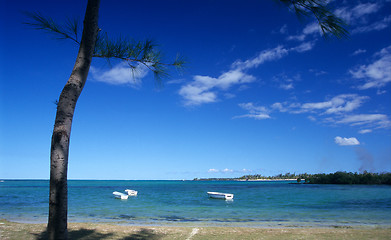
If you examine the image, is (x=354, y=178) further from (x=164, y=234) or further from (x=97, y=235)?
(x=97, y=235)

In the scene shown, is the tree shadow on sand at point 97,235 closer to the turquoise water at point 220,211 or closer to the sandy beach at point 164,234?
the sandy beach at point 164,234

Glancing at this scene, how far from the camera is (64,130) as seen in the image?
320 centimetres

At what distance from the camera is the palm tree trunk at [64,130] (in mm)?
3037

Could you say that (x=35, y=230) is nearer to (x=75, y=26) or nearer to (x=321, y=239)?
(x=75, y=26)

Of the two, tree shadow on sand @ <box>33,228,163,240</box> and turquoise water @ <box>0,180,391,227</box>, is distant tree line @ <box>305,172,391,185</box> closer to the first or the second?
turquoise water @ <box>0,180,391,227</box>

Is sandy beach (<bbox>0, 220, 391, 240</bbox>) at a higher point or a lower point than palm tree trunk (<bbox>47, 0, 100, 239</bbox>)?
lower

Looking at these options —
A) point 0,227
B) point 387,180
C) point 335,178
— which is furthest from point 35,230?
point 335,178

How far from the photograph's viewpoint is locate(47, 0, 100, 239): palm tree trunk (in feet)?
9.96

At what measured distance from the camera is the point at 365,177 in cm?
7612

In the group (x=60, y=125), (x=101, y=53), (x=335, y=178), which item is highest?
(x=101, y=53)

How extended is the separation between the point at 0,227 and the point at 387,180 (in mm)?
85772

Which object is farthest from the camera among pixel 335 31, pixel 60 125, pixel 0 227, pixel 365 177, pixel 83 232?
pixel 365 177

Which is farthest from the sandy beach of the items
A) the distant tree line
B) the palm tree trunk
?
the distant tree line

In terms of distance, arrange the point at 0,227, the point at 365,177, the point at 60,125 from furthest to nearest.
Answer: the point at 365,177 → the point at 0,227 → the point at 60,125
